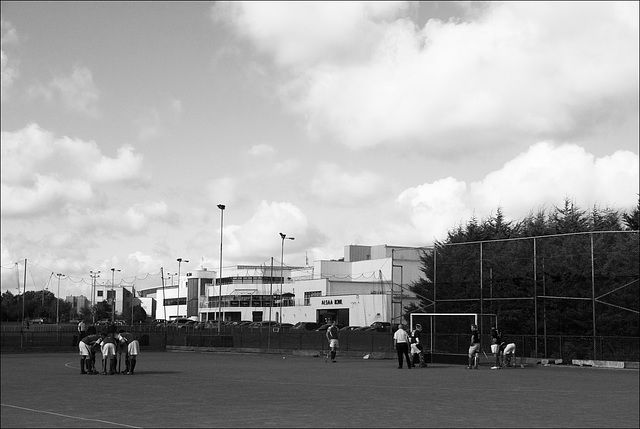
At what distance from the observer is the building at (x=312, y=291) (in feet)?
308

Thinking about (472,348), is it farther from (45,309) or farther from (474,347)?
(45,309)

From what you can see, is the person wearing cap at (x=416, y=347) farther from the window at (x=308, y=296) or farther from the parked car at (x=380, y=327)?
the window at (x=308, y=296)

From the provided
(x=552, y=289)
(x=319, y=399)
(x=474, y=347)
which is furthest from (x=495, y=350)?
(x=319, y=399)

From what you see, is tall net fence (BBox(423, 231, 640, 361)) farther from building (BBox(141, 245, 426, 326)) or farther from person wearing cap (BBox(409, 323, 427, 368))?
building (BBox(141, 245, 426, 326))

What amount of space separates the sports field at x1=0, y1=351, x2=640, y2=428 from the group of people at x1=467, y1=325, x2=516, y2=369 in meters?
2.74

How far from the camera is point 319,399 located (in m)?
18.7

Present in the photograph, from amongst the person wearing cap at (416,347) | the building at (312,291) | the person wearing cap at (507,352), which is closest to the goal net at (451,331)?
the person wearing cap at (507,352)

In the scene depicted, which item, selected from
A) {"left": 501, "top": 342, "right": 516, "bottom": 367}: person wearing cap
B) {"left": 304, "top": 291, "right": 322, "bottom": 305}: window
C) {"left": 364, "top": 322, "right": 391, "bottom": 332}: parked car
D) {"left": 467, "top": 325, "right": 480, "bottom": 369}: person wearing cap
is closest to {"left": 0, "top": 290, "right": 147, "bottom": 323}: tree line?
{"left": 304, "top": 291, "right": 322, "bottom": 305}: window

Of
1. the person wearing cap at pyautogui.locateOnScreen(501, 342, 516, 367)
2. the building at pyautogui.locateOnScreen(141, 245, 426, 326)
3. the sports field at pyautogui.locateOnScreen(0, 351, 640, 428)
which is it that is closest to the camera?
the sports field at pyautogui.locateOnScreen(0, 351, 640, 428)

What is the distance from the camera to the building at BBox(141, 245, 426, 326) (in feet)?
308

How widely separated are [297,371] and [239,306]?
104 meters

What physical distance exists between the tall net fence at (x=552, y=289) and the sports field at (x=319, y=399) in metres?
8.25

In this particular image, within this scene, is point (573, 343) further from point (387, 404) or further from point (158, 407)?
point (158, 407)

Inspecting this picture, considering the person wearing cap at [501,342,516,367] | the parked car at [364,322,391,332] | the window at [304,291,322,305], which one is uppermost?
the window at [304,291,322,305]
